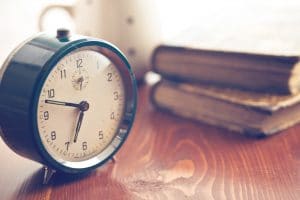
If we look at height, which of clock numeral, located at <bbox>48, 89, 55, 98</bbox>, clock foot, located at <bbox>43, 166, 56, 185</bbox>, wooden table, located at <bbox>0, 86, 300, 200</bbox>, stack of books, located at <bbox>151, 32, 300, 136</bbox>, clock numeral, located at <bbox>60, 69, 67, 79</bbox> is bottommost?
wooden table, located at <bbox>0, 86, 300, 200</bbox>

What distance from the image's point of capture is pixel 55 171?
2.28 ft

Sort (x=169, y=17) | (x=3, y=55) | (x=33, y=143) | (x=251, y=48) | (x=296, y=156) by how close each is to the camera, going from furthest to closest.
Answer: (x=169, y=17) < (x=3, y=55) < (x=251, y=48) < (x=296, y=156) < (x=33, y=143)

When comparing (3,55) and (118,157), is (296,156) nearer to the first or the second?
(118,157)

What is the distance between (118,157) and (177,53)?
269mm

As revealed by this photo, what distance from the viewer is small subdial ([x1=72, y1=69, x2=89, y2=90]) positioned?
0.67 metres

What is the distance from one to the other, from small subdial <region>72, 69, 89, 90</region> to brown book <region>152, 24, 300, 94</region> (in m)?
0.30

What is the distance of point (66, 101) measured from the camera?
26.4 inches

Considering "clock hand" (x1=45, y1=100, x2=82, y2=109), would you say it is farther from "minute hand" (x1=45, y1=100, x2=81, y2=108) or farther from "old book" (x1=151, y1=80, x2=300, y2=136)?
"old book" (x1=151, y1=80, x2=300, y2=136)

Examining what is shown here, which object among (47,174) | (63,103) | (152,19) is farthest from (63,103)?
(152,19)

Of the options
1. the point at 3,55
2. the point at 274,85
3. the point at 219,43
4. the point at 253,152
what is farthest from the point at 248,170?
the point at 3,55

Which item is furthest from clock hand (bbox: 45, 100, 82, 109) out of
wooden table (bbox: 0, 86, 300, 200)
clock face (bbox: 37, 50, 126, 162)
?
wooden table (bbox: 0, 86, 300, 200)

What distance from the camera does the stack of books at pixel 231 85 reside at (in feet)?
2.73

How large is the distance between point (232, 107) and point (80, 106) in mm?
301

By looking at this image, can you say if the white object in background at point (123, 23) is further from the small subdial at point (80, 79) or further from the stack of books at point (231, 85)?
the small subdial at point (80, 79)
